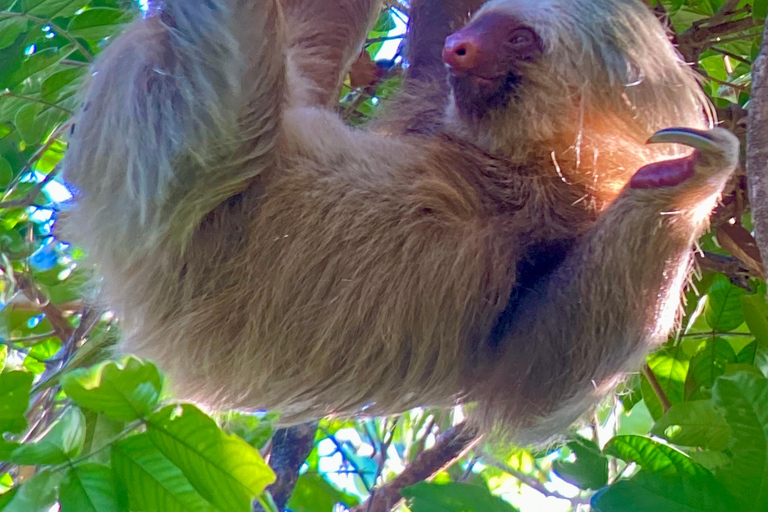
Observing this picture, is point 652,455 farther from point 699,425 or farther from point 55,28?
point 55,28

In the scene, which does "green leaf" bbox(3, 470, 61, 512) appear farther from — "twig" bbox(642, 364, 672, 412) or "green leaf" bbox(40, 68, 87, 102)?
"twig" bbox(642, 364, 672, 412)

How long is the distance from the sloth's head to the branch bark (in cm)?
63

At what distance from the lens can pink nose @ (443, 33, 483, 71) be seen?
7.75 ft

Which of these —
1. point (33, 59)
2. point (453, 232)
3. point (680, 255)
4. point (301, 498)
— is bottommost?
point (301, 498)

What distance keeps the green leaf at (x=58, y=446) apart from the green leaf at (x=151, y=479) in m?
0.09

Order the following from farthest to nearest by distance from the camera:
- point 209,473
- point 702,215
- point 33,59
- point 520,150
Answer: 1. point 33,59
2. point 520,150
3. point 702,215
4. point 209,473

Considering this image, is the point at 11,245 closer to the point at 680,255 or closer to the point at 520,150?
the point at 520,150

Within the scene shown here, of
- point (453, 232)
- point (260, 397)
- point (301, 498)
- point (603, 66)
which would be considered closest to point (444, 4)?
point (603, 66)

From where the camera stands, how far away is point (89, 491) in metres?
1.49

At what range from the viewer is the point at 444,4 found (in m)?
2.89

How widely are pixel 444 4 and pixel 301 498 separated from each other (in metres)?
1.80

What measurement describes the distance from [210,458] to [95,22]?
1.64 m

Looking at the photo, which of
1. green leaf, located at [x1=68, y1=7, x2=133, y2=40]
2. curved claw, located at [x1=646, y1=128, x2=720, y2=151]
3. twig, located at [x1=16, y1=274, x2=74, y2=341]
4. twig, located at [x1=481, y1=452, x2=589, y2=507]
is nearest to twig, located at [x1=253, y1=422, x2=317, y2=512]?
twig, located at [x1=481, y1=452, x2=589, y2=507]

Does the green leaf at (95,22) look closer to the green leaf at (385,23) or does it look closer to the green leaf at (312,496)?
the green leaf at (385,23)
